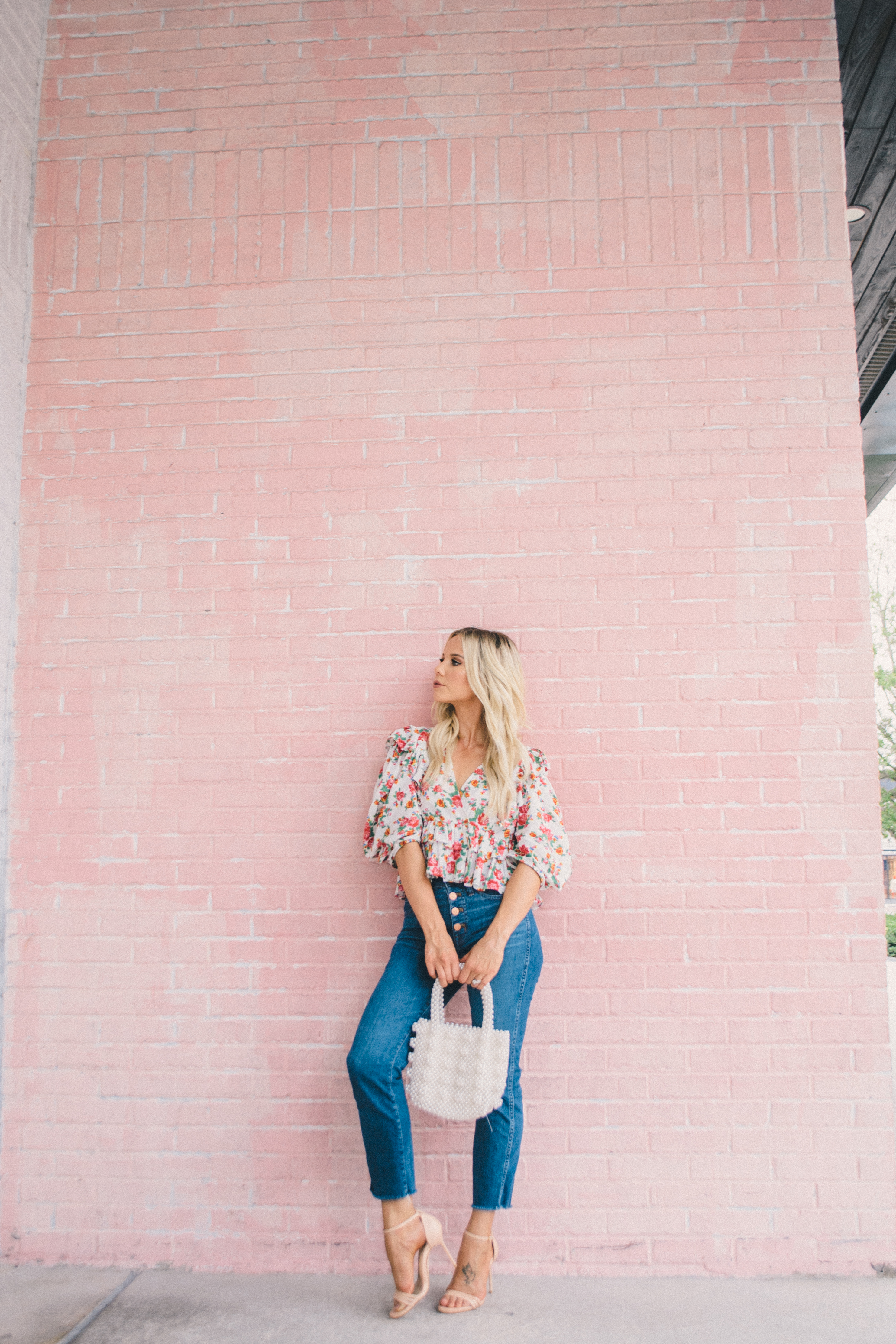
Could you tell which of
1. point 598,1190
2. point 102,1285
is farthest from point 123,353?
point 598,1190

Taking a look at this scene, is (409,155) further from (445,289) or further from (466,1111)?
(466,1111)

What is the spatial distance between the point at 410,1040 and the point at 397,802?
2.06ft

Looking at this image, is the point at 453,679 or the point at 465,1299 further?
the point at 453,679

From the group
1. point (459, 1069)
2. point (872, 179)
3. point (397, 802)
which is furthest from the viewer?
point (872, 179)

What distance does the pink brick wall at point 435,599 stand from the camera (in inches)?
104

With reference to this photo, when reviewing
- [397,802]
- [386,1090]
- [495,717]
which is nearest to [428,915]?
[397,802]

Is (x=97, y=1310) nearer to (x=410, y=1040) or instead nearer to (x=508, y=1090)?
(x=410, y=1040)

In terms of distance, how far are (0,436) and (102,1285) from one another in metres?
2.57

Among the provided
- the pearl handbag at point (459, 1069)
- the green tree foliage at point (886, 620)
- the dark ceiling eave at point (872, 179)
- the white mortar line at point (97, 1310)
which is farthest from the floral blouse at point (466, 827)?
the green tree foliage at point (886, 620)

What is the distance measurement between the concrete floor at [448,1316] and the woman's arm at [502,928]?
87 cm

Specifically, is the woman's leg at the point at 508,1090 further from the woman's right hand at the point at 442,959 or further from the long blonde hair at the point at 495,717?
the long blonde hair at the point at 495,717

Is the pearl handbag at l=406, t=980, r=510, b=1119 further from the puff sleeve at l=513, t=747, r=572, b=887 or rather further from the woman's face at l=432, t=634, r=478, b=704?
the woman's face at l=432, t=634, r=478, b=704

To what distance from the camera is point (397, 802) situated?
8.19 ft

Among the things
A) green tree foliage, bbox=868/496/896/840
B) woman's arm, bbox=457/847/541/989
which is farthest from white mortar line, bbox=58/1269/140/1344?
green tree foliage, bbox=868/496/896/840
